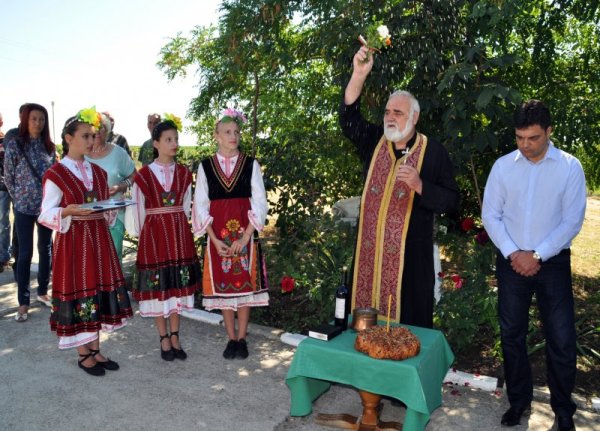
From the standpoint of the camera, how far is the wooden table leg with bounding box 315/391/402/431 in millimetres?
3945

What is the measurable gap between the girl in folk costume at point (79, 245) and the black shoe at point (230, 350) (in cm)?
106

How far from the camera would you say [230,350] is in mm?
5402

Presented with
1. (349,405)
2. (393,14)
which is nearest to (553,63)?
(393,14)

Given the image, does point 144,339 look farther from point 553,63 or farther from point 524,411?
point 553,63

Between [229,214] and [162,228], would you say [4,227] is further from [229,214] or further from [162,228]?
[229,214]

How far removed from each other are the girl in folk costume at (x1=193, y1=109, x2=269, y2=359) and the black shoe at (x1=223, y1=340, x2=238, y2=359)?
1.25 feet

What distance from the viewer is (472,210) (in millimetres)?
8383

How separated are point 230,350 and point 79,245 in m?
1.71

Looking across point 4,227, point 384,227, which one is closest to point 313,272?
point 384,227

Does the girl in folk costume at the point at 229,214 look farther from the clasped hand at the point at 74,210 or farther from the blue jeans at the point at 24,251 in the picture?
the blue jeans at the point at 24,251

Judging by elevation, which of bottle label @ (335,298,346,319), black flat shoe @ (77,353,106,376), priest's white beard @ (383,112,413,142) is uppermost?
priest's white beard @ (383,112,413,142)

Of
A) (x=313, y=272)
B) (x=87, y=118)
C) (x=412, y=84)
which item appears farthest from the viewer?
(x=313, y=272)

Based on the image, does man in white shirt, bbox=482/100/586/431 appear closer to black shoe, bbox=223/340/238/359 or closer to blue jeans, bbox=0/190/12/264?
black shoe, bbox=223/340/238/359

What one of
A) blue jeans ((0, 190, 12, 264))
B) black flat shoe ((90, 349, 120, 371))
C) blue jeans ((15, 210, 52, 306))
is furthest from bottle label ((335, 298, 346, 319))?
blue jeans ((0, 190, 12, 264))
